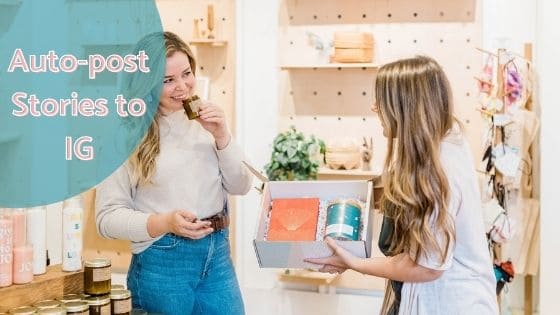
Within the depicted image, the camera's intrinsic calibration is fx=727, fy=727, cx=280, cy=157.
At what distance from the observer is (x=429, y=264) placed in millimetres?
1838

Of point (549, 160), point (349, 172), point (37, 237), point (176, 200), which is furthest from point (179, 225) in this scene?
point (549, 160)

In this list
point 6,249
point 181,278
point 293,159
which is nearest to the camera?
point 6,249

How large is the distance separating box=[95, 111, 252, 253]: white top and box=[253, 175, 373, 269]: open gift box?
21 cm

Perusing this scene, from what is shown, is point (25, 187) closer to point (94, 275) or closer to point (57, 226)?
point (57, 226)

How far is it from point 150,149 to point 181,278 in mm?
414

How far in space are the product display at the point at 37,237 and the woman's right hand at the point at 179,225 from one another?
1.08 ft

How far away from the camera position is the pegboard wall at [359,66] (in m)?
3.67

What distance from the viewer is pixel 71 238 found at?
2.06 m

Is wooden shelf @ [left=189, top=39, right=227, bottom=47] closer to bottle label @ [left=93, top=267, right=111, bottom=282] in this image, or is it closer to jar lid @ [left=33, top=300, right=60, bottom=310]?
bottle label @ [left=93, top=267, right=111, bottom=282]

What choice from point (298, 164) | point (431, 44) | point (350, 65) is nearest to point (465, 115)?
point (431, 44)

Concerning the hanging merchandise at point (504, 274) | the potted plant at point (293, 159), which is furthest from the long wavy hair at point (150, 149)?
the hanging merchandise at point (504, 274)

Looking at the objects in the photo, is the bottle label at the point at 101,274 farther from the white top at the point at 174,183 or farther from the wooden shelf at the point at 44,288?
the white top at the point at 174,183

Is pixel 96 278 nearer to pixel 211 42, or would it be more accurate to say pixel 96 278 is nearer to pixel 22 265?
pixel 22 265

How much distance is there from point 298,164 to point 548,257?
124 centimetres
